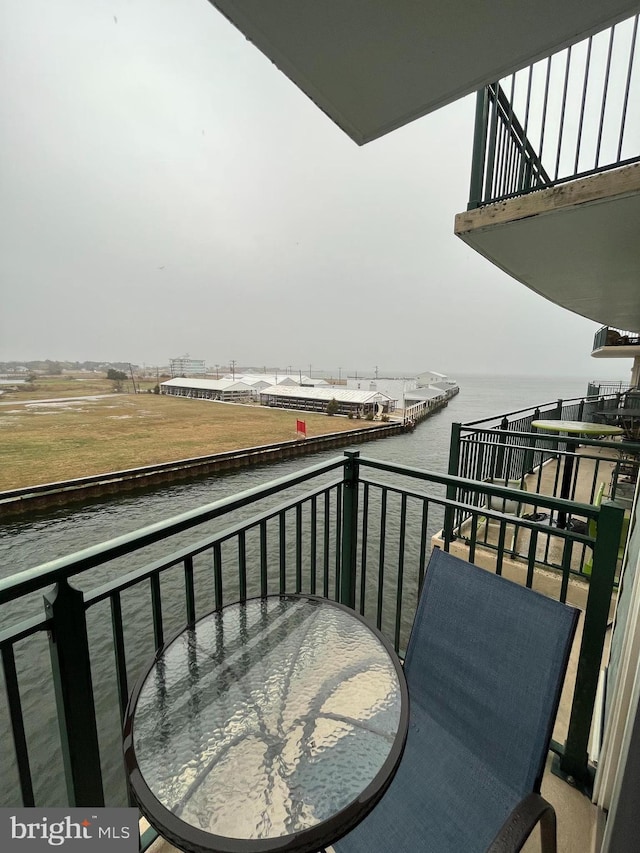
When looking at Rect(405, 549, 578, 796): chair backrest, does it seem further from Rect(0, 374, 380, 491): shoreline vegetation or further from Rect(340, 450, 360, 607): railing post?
Rect(0, 374, 380, 491): shoreline vegetation

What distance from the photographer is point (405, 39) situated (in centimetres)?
123

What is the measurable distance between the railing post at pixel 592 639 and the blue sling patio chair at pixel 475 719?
0.96 feet

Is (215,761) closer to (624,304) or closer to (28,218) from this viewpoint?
(624,304)

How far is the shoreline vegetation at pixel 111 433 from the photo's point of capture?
20562mm

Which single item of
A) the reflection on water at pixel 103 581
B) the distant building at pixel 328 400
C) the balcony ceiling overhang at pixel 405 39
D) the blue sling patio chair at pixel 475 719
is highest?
the balcony ceiling overhang at pixel 405 39

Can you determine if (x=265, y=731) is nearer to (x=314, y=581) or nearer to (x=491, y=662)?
(x=491, y=662)

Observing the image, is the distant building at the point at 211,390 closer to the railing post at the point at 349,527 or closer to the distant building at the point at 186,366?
the distant building at the point at 186,366

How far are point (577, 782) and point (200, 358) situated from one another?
11090 cm

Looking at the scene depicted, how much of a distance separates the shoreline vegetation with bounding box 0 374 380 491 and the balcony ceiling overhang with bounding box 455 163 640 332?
20.8m

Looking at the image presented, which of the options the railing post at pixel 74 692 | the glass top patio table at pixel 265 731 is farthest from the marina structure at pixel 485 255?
the glass top patio table at pixel 265 731

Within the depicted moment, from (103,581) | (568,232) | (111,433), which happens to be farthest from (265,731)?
(111,433)

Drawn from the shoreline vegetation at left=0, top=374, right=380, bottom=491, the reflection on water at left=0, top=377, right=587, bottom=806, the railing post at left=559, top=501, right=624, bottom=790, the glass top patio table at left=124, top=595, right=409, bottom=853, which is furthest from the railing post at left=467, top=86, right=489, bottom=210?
the shoreline vegetation at left=0, top=374, right=380, bottom=491

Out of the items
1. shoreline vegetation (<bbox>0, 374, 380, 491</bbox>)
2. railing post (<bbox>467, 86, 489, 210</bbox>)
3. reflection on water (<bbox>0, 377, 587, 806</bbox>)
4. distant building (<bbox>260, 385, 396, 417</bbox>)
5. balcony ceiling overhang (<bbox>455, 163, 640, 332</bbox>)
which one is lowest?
reflection on water (<bbox>0, 377, 587, 806</bbox>)

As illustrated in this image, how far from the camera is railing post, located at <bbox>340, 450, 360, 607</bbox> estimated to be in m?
1.98
